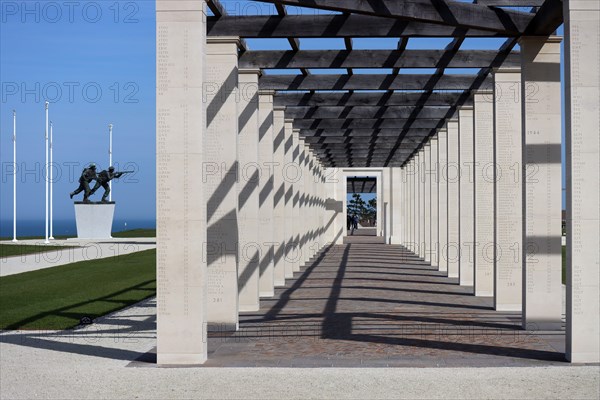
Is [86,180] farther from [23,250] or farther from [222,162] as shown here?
[222,162]

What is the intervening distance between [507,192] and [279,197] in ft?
21.3

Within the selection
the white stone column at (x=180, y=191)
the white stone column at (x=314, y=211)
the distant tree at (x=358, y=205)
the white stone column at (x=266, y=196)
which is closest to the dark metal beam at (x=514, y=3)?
the white stone column at (x=180, y=191)

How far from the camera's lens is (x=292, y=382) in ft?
28.6

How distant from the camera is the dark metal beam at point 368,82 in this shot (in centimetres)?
1711

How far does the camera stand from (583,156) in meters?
Answer: 10.1

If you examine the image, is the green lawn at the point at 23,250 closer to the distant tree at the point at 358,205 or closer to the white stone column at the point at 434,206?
the white stone column at the point at 434,206

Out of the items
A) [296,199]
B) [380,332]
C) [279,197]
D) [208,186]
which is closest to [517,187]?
[380,332]

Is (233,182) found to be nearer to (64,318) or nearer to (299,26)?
(299,26)

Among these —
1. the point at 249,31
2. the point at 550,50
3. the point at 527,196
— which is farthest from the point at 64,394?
the point at 550,50

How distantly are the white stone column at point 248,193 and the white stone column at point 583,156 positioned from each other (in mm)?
6651

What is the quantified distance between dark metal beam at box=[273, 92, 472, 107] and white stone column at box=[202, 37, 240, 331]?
6096 millimetres

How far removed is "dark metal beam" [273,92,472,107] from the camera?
19453 millimetres

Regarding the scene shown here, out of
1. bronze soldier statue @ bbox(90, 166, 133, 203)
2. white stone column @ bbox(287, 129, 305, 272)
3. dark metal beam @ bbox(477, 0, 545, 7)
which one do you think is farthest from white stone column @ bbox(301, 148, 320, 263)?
bronze soldier statue @ bbox(90, 166, 133, 203)

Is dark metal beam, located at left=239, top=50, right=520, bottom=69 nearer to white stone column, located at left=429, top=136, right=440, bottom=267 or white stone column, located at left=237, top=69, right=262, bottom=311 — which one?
white stone column, located at left=237, top=69, right=262, bottom=311
